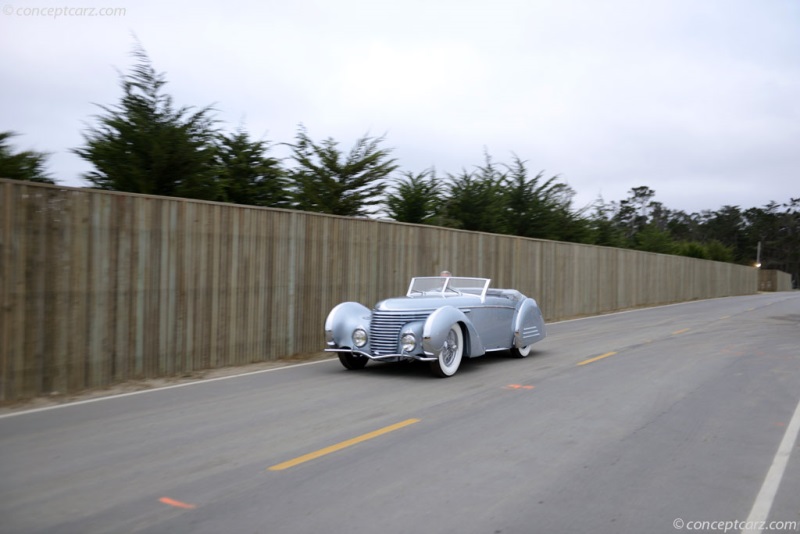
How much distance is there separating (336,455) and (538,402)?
10.4 feet

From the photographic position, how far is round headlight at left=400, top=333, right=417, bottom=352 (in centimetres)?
914

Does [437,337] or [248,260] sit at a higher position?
[248,260]

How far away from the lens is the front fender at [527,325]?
11.3m

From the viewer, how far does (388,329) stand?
9500mm

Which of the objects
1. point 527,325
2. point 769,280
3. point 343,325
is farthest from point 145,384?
point 769,280

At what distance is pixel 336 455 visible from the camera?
5500 mm

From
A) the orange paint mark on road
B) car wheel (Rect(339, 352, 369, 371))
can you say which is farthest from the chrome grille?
the orange paint mark on road

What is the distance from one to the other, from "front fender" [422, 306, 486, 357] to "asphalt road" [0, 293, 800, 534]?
506 millimetres

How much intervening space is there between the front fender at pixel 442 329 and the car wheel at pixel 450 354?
114mm

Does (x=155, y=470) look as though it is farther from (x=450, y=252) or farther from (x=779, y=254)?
(x=779, y=254)

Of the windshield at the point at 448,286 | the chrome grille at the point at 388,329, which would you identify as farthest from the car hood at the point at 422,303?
the windshield at the point at 448,286

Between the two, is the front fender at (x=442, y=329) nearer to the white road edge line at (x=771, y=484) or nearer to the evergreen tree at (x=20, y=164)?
the white road edge line at (x=771, y=484)

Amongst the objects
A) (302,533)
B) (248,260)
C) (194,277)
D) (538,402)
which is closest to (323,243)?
(248,260)

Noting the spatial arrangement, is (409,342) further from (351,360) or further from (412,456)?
(412,456)
